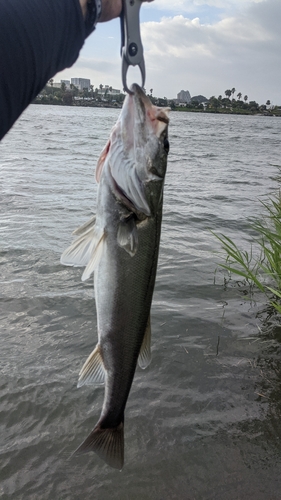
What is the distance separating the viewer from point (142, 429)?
11.7 ft

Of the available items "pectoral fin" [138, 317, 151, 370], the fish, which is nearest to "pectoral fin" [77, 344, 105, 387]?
the fish

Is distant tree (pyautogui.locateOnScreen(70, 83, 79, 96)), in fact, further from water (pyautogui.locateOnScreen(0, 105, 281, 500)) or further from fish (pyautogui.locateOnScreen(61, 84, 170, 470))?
fish (pyautogui.locateOnScreen(61, 84, 170, 470))

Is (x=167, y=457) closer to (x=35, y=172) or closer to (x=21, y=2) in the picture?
(x=21, y=2)

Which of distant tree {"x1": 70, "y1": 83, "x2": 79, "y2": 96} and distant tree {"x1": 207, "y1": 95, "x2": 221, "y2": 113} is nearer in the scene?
distant tree {"x1": 70, "y1": 83, "x2": 79, "y2": 96}

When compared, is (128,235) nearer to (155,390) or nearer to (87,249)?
(87,249)

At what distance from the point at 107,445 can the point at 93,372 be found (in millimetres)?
416

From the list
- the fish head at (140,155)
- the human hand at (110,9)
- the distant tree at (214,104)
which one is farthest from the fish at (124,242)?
the distant tree at (214,104)

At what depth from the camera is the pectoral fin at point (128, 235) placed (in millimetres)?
2230

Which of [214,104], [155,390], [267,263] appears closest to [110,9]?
[155,390]

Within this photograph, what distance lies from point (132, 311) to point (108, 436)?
2.49ft

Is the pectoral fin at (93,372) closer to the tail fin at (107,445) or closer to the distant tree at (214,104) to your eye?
the tail fin at (107,445)

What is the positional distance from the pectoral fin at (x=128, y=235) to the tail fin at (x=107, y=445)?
108 cm

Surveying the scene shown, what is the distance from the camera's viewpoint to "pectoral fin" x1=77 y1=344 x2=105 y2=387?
2.44 meters

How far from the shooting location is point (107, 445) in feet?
7.91
